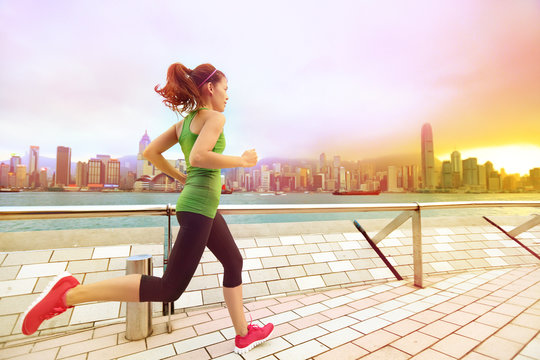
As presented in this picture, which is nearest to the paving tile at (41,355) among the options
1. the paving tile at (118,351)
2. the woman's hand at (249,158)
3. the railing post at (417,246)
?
the paving tile at (118,351)

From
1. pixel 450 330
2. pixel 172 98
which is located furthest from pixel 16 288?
pixel 450 330

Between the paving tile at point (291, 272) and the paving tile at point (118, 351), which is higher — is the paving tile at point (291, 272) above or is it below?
above

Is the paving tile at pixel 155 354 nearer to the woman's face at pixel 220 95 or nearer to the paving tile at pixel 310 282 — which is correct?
the paving tile at pixel 310 282

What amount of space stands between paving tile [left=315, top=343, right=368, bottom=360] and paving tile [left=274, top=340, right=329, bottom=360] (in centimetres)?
4

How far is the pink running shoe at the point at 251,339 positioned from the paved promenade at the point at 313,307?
0.13 feet

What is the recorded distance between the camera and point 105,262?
7.55 ft

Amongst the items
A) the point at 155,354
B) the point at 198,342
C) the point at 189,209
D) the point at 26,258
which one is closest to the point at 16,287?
the point at 26,258

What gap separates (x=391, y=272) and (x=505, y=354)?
1.50 m

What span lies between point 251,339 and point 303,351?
0.30 m

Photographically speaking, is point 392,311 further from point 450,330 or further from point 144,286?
point 144,286

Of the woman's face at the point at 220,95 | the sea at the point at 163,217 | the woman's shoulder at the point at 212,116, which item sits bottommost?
the sea at the point at 163,217

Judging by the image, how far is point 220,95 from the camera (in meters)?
1.54

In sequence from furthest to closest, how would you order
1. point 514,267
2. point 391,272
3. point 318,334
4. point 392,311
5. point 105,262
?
point 514,267, point 391,272, point 105,262, point 392,311, point 318,334

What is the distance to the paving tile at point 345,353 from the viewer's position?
5.01 ft
